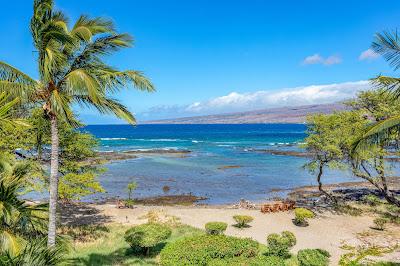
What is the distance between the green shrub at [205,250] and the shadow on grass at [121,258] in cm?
198

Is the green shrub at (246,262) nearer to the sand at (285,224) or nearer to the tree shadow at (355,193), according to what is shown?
the sand at (285,224)

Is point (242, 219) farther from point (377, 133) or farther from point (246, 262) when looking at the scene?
point (377, 133)

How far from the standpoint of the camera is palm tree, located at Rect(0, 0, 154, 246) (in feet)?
35.6

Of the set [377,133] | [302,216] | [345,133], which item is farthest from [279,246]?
[345,133]

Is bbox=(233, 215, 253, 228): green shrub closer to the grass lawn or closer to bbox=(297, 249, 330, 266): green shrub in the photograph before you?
the grass lawn

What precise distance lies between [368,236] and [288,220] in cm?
594

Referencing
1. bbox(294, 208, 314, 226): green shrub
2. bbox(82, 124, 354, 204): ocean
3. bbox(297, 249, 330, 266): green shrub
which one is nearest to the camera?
bbox(297, 249, 330, 266): green shrub

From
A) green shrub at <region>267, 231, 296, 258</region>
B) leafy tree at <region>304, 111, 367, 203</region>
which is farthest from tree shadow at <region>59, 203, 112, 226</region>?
leafy tree at <region>304, 111, 367, 203</region>

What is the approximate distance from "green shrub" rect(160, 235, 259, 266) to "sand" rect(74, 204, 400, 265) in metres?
5.02

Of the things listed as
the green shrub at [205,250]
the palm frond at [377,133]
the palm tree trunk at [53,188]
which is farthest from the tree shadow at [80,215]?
the palm frond at [377,133]

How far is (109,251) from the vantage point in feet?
64.7

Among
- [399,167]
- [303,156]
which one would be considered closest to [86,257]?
[399,167]

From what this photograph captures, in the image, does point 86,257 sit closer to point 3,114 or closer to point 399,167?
point 3,114

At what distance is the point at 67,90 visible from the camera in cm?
1160
